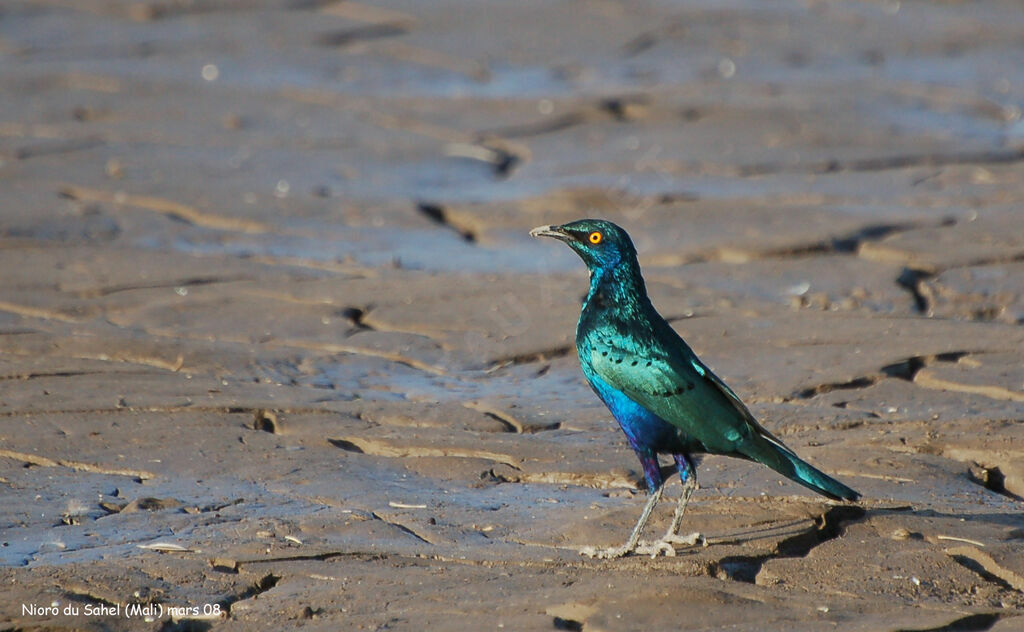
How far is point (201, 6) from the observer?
12578mm

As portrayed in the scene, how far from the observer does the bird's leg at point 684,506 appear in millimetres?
4050

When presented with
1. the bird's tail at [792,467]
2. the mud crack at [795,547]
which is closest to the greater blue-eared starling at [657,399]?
the bird's tail at [792,467]

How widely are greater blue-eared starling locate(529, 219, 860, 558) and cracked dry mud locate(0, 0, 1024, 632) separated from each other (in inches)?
7.2

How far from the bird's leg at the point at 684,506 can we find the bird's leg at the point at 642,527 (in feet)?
0.17

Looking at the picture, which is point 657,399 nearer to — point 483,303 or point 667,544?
point 667,544

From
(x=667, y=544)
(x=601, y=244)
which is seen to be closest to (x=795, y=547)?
(x=667, y=544)

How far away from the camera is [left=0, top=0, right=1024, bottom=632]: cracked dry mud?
389cm

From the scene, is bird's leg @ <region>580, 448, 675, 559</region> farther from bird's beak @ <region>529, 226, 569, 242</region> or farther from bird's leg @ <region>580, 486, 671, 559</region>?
bird's beak @ <region>529, 226, 569, 242</region>

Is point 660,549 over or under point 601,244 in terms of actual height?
under

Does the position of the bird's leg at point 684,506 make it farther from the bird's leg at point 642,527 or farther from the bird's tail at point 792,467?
the bird's tail at point 792,467

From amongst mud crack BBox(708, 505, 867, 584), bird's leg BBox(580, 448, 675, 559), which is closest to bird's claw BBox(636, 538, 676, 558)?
bird's leg BBox(580, 448, 675, 559)

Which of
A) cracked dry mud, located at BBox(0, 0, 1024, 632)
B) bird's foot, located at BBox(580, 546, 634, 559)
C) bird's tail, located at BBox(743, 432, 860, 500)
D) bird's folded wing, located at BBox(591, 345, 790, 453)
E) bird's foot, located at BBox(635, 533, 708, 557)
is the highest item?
bird's folded wing, located at BBox(591, 345, 790, 453)

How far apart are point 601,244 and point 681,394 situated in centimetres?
50

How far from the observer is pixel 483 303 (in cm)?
656
